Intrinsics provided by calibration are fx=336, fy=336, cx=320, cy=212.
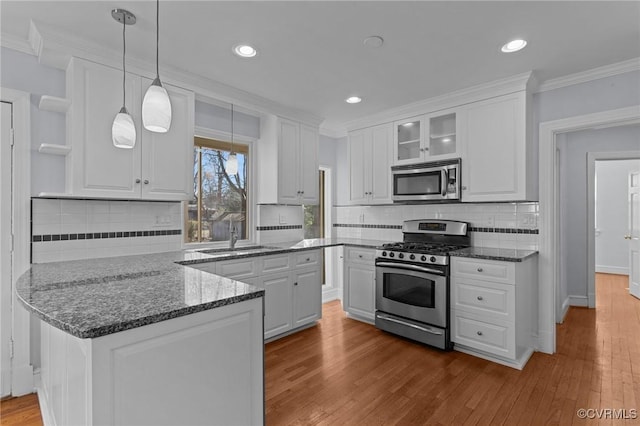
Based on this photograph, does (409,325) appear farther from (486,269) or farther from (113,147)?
(113,147)

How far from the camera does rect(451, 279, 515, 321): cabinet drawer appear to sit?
9.22ft

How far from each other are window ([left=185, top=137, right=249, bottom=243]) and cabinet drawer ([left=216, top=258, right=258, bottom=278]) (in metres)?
0.76

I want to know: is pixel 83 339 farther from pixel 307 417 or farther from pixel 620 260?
pixel 620 260

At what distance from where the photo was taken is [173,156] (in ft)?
9.50

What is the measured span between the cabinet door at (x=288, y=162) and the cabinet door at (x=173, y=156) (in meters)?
1.08

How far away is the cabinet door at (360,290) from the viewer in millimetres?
3848

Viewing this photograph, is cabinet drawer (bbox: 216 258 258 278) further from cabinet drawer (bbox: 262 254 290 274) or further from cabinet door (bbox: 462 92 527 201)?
cabinet door (bbox: 462 92 527 201)

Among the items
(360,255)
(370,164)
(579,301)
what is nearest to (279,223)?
(360,255)

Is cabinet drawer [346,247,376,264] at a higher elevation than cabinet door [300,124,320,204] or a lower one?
lower

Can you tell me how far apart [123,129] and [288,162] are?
2237mm

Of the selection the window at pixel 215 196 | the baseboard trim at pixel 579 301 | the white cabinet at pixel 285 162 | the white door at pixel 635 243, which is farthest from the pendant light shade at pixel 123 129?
the white door at pixel 635 243

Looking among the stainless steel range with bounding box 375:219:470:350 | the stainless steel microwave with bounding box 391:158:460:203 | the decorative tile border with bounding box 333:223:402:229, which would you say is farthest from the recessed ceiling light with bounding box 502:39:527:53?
the decorative tile border with bounding box 333:223:402:229

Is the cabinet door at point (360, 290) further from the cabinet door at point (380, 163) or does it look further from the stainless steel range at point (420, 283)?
the cabinet door at point (380, 163)

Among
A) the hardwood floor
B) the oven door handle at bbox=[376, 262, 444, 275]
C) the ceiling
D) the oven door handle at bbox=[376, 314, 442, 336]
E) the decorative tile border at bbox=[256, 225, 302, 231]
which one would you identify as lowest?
the hardwood floor
